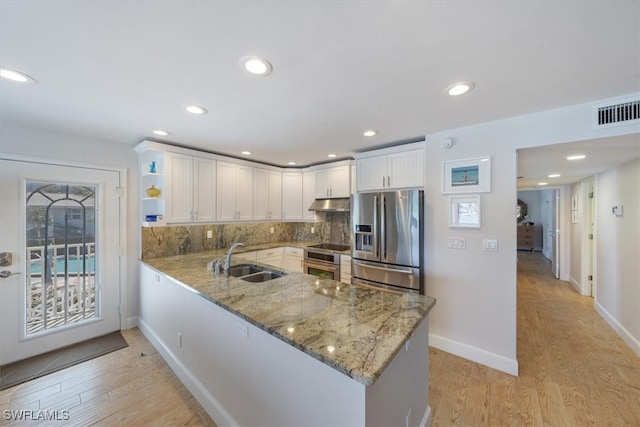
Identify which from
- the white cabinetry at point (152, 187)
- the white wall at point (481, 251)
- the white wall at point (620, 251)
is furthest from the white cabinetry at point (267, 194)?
the white wall at point (620, 251)

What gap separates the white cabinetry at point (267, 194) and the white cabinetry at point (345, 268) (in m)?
1.58

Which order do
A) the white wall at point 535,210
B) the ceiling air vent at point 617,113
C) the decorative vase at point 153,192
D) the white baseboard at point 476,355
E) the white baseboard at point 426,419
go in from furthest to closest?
the white wall at point 535,210, the decorative vase at point 153,192, the white baseboard at point 476,355, the ceiling air vent at point 617,113, the white baseboard at point 426,419

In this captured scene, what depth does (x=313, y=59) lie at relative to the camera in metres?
1.40

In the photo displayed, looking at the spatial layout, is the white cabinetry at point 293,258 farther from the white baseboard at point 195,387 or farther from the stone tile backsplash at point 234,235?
the white baseboard at point 195,387

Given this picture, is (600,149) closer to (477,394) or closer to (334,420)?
(477,394)

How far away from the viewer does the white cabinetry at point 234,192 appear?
3613mm

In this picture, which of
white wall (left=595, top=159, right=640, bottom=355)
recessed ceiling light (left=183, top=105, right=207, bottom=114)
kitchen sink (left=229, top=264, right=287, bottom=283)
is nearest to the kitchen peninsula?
kitchen sink (left=229, top=264, right=287, bottom=283)

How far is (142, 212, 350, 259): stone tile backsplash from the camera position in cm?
329

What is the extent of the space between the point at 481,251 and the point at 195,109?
298 cm

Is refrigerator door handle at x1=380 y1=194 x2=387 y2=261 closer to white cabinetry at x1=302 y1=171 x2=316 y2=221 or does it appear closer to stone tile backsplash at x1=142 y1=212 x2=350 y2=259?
stone tile backsplash at x1=142 y1=212 x2=350 y2=259

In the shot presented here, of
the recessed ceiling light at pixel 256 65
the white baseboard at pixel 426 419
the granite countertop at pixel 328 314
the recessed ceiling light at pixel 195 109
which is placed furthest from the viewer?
the recessed ceiling light at pixel 195 109

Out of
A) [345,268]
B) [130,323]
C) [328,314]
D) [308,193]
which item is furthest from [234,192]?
[328,314]

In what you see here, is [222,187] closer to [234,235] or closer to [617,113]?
[234,235]

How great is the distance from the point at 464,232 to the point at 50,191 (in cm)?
445
